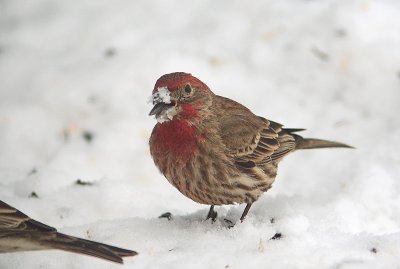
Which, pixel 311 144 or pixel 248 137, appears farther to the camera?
pixel 311 144

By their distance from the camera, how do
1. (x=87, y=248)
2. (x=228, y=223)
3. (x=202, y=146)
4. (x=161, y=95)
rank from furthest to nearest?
(x=228, y=223)
(x=202, y=146)
(x=161, y=95)
(x=87, y=248)

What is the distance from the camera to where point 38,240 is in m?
4.35

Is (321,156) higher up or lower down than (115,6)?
lower down

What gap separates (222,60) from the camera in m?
8.93

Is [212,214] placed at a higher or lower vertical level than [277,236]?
higher

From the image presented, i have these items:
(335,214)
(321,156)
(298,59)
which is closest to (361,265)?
(335,214)

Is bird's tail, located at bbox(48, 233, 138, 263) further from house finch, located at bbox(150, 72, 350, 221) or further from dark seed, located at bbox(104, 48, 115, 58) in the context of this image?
dark seed, located at bbox(104, 48, 115, 58)

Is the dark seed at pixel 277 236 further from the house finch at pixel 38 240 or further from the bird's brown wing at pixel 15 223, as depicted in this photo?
the bird's brown wing at pixel 15 223

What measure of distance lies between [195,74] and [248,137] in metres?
2.80

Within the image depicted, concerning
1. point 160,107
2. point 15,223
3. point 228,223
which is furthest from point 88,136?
point 15,223

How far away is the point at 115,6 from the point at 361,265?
5902 millimetres

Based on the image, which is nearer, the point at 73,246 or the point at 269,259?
the point at 73,246

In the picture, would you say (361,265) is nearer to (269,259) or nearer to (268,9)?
(269,259)

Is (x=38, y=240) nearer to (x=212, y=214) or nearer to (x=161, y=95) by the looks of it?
(x=161, y=95)
